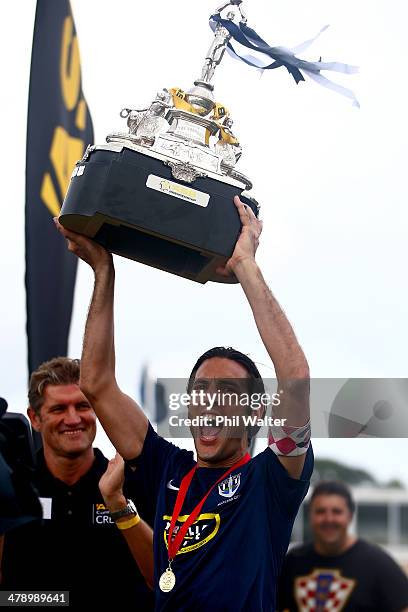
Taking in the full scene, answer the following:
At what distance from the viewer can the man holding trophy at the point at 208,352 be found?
88.8 inches

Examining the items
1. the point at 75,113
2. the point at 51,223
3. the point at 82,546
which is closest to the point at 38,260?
the point at 51,223

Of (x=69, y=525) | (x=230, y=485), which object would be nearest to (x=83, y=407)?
(x=69, y=525)

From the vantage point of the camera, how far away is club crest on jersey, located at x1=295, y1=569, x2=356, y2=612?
3.05 m

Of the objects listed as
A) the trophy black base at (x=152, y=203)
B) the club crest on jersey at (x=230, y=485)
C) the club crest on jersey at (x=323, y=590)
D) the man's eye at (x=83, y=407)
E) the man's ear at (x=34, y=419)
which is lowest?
the club crest on jersey at (x=323, y=590)

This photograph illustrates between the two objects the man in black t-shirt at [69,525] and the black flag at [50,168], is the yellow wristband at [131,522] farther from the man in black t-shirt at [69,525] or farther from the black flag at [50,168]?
the black flag at [50,168]

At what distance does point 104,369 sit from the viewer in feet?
8.61

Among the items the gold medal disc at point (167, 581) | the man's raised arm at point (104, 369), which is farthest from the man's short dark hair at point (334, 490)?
the gold medal disc at point (167, 581)

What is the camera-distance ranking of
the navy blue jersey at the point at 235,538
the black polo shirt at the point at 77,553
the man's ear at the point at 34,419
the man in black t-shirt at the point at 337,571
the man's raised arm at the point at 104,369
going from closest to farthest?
the navy blue jersey at the point at 235,538 < the man's raised arm at the point at 104,369 < the man in black t-shirt at the point at 337,571 < the black polo shirt at the point at 77,553 < the man's ear at the point at 34,419

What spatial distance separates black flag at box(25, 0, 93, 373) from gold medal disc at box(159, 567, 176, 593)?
204cm

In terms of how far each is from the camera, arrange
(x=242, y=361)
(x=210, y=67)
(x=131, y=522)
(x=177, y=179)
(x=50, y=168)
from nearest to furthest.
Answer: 1. (x=177, y=179)
2. (x=242, y=361)
3. (x=210, y=67)
4. (x=131, y=522)
5. (x=50, y=168)

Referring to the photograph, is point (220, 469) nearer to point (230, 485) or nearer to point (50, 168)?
point (230, 485)

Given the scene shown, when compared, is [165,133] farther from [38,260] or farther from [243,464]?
[38,260]

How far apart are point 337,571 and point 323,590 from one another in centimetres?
8

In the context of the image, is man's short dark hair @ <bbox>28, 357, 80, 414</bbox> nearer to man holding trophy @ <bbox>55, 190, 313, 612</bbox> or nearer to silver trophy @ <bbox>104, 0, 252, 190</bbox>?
man holding trophy @ <bbox>55, 190, 313, 612</bbox>
